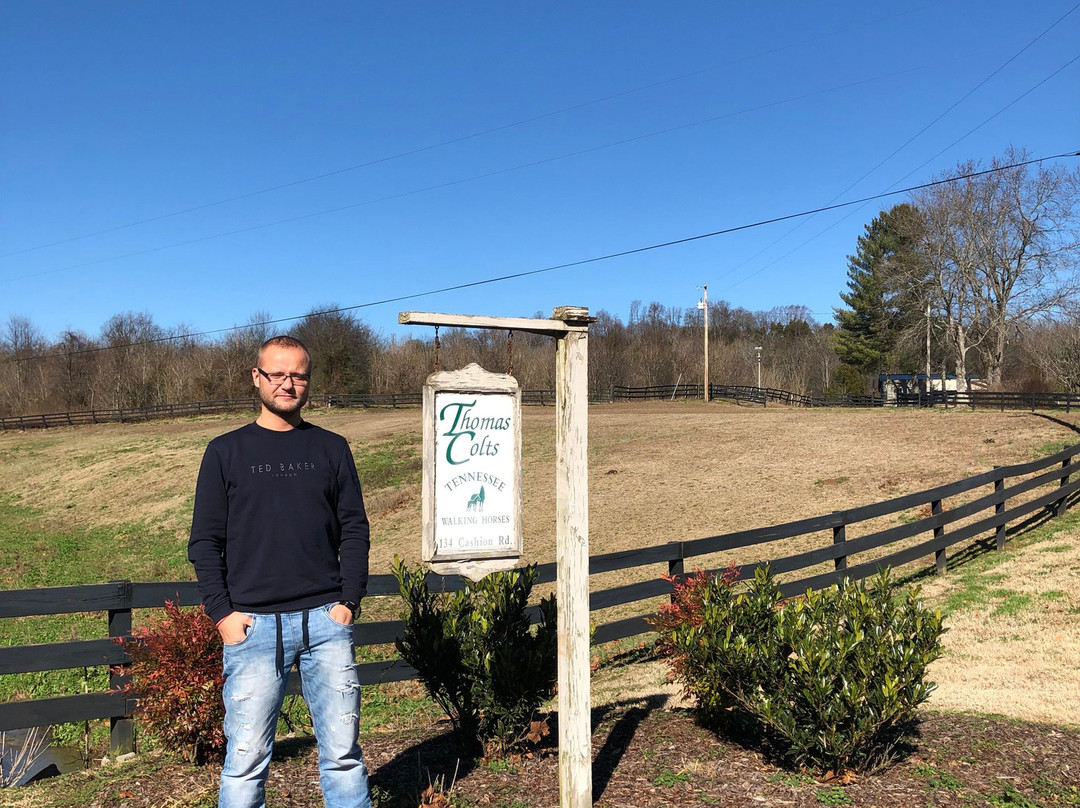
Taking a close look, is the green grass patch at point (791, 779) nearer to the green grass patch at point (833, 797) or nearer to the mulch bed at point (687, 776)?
the mulch bed at point (687, 776)

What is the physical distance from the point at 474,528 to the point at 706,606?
68.2 inches

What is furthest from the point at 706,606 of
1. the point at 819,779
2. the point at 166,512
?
the point at 166,512

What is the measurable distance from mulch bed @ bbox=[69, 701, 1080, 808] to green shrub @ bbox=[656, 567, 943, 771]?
0.19m

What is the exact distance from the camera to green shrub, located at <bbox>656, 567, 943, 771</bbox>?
3.89 metres

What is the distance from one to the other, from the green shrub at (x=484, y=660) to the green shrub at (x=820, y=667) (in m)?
0.98

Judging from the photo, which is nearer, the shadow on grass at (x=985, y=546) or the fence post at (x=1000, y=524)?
the shadow on grass at (x=985, y=546)

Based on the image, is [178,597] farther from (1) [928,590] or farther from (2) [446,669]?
(1) [928,590]

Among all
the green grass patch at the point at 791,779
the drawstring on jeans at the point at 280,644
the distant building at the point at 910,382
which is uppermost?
the distant building at the point at 910,382

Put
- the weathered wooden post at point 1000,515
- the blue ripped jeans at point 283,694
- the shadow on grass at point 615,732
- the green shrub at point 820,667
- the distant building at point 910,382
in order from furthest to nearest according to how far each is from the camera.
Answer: the distant building at point 910,382 < the weathered wooden post at point 1000,515 < the shadow on grass at point 615,732 < the green shrub at point 820,667 < the blue ripped jeans at point 283,694

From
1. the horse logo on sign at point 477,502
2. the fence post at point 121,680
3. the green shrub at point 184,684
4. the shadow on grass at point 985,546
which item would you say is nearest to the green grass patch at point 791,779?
the horse logo on sign at point 477,502

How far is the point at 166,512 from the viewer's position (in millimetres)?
23969

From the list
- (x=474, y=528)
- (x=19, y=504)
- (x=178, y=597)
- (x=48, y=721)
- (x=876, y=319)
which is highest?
(x=876, y=319)

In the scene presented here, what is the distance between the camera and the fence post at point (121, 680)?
178 inches

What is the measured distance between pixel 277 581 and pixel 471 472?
3.47ft
